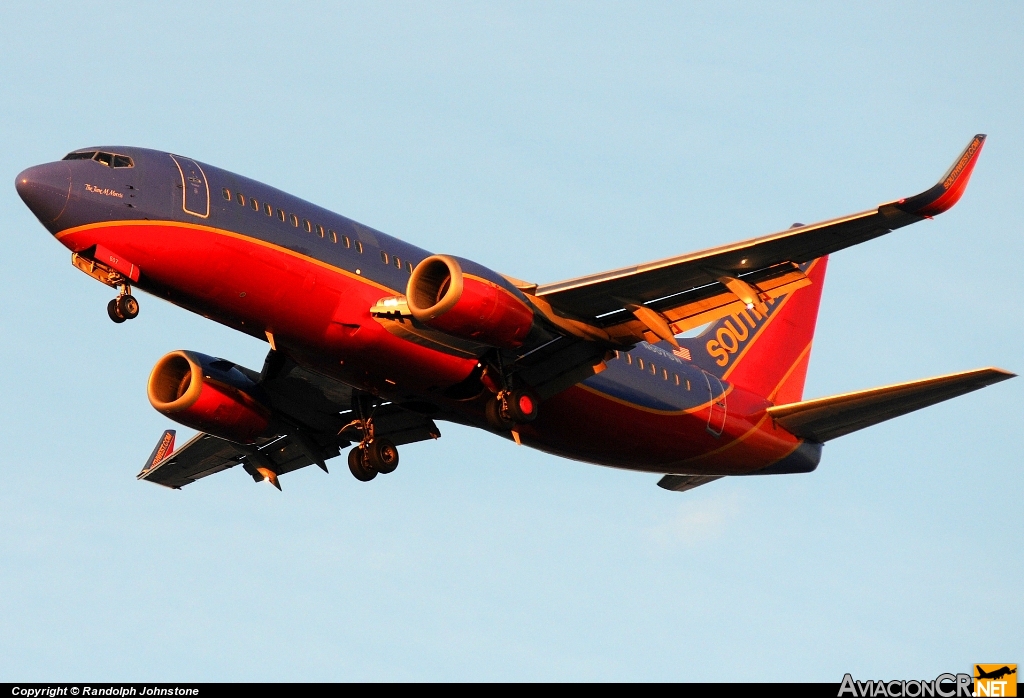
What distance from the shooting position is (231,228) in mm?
35094

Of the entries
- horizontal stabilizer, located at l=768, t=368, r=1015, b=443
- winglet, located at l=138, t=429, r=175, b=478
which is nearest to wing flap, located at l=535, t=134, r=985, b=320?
horizontal stabilizer, located at l=768, t=368, r=1015, b=443

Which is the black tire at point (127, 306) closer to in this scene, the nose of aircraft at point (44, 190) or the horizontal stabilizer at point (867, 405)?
the nose of aircraft at point (44, 190)

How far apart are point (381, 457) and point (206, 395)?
4.67 m

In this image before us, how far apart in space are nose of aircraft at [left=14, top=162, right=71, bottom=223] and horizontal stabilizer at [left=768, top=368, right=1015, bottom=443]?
19.8m

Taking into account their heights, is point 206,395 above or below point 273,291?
below

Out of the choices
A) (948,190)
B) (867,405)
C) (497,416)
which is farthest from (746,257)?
(867,405)

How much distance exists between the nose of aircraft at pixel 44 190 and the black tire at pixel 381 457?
10510mm

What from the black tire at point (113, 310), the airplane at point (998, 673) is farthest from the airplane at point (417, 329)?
the airplane at point (998, 673)

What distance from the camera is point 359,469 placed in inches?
1604

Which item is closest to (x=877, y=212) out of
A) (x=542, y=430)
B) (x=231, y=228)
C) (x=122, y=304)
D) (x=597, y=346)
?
(x=597, y=346)

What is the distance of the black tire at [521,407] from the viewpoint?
37562mm

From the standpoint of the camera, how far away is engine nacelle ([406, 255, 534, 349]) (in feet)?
115

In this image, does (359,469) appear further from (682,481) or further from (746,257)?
(746,257)

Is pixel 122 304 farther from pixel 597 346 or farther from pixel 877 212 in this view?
pixel 877 212
